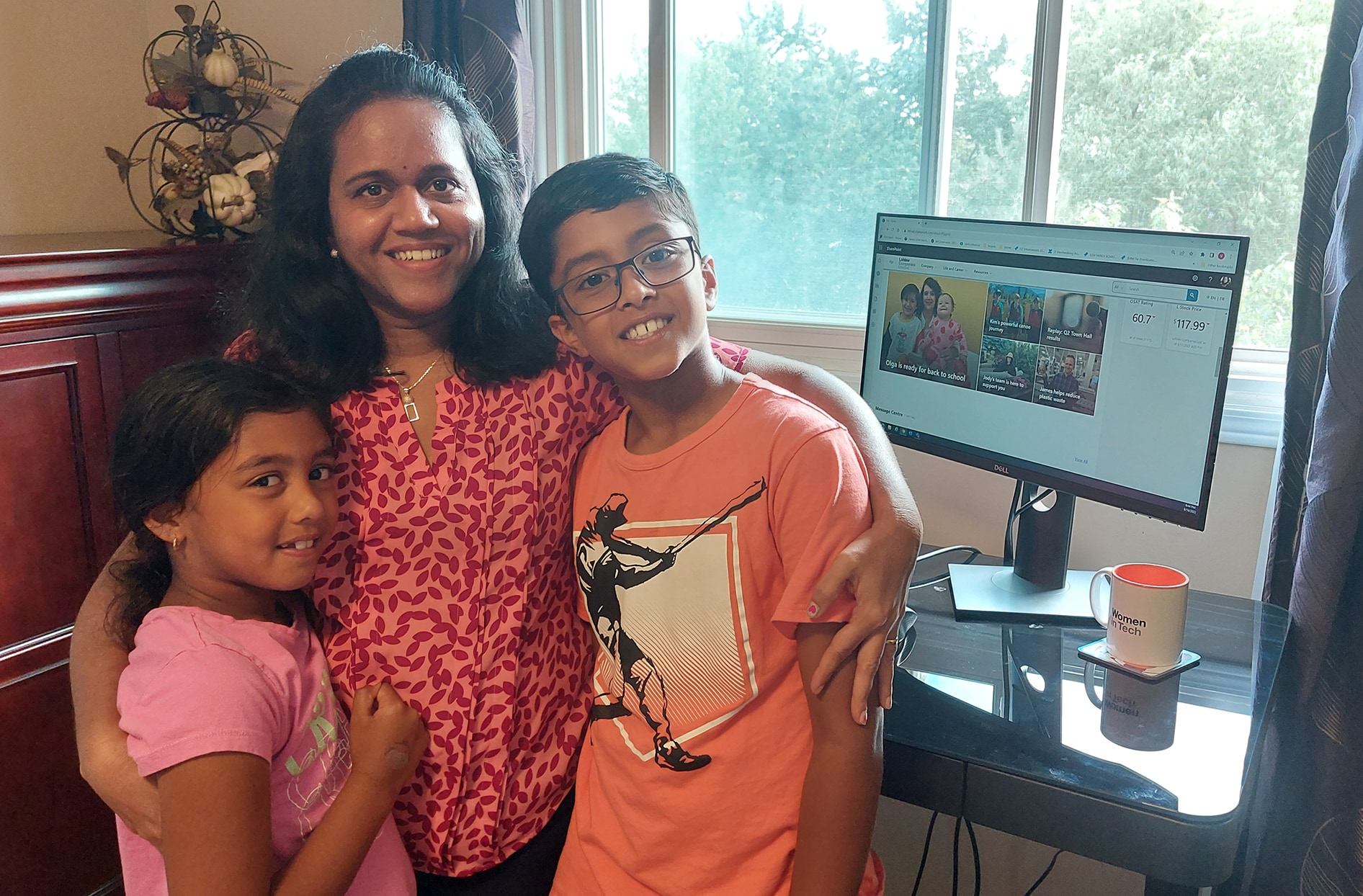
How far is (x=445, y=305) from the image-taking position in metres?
1.22

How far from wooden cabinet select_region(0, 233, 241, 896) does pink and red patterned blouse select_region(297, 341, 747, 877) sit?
0.84m

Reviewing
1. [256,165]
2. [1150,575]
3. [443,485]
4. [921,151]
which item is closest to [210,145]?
[256,165]

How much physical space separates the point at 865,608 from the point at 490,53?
1467mm

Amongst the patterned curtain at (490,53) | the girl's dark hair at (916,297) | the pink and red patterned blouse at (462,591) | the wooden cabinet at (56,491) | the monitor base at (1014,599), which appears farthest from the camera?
the patterned curtain at (490,53)

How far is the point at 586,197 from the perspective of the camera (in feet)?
3.44

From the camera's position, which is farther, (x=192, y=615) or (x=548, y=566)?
(x=548, y=566)

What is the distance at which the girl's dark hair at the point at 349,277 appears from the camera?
1.19 m

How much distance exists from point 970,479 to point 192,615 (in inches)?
49.5

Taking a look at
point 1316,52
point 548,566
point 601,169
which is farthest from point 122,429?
point 1316,52

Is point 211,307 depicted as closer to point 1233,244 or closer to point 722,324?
point 722,324

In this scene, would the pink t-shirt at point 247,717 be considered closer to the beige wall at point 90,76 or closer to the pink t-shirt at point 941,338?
the pink t-shirt at point 941,338

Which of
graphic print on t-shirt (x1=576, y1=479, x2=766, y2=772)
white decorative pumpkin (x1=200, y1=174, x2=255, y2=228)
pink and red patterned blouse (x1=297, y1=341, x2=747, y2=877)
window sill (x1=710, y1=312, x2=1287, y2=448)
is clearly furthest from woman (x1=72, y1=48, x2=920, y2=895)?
white decorative pumpkin (x1=200, y1=174, x2=255, y2=228)

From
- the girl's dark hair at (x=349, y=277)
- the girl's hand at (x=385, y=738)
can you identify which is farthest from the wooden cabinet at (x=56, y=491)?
the girl's hand at (x=385, y=738)

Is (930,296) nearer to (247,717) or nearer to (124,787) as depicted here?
(247,717)
